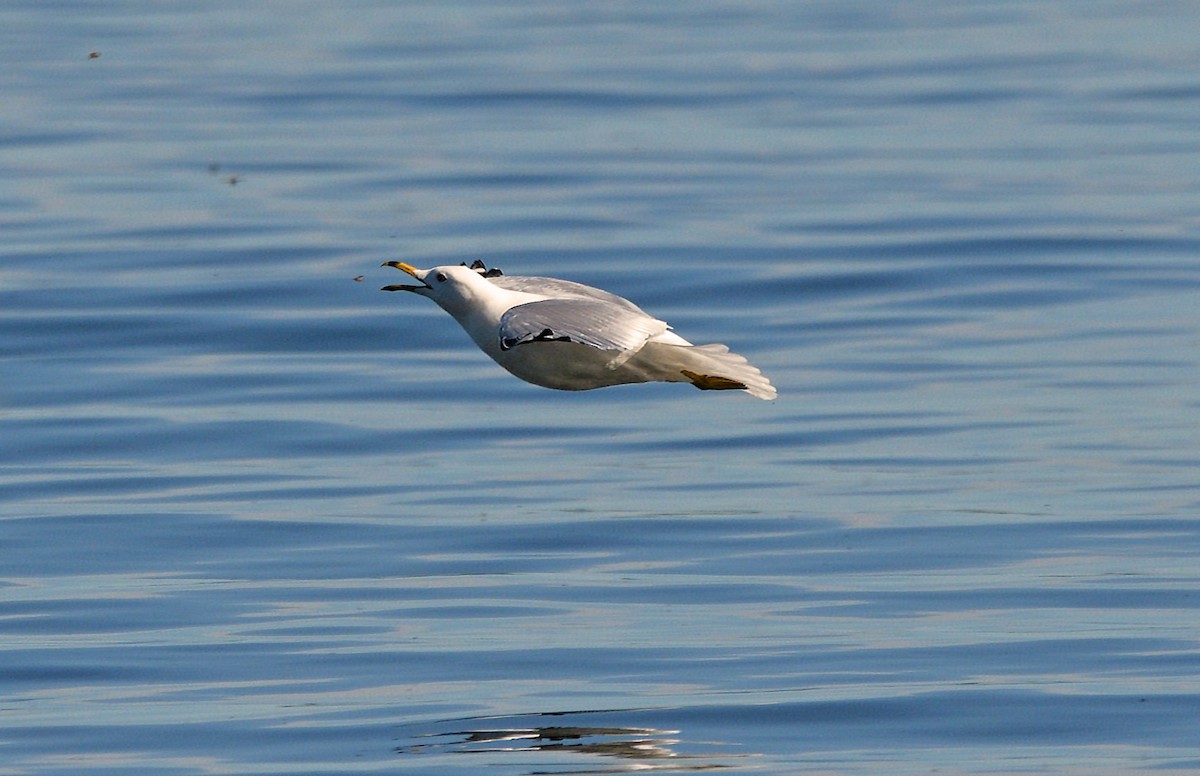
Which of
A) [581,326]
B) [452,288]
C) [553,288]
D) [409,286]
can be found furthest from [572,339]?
[553,288]

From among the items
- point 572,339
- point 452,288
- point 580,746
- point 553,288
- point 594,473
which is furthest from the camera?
point 594,473

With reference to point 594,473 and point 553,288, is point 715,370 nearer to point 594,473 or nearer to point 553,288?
point 553,288

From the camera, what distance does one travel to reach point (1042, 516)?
16828 mm

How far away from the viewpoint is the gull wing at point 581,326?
9234 mm

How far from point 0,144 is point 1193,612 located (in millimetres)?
21867

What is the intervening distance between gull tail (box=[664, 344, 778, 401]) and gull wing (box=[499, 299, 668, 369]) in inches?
7.7

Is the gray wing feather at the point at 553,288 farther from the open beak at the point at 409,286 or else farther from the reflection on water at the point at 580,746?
the reflection on water at the point at 580,746

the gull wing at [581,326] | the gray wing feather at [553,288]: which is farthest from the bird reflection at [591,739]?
the gull wing at [581,326]

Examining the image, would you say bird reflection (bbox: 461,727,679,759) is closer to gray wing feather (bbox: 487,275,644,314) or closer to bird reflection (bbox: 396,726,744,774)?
bird reflection (bbox: 396,726,744,774)

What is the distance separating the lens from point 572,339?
9.15m

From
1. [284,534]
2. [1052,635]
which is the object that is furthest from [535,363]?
[284,534]

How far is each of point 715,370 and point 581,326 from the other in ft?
2.71

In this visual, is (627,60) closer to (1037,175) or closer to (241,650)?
(1037,175)

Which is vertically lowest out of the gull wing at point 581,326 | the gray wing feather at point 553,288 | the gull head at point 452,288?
the gull wing at point 581,326
